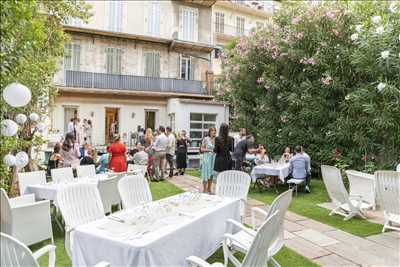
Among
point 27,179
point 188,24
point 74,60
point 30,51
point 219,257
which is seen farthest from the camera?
point 188,24

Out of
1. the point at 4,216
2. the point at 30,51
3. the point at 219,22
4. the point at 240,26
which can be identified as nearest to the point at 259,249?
the point at 4,216

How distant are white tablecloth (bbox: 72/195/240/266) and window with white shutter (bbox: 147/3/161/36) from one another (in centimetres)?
1853

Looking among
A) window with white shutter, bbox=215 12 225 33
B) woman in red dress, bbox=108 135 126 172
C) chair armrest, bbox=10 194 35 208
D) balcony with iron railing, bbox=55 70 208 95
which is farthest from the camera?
window with white shutter, bbox=215 12 225 33

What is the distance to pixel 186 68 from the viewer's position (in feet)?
71.4

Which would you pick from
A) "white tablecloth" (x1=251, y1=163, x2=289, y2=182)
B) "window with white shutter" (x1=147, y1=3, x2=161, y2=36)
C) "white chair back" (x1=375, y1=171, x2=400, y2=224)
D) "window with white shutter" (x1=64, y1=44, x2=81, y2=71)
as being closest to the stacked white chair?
"white chair back" (x1=375, y1=171, x2=400, y2=224)

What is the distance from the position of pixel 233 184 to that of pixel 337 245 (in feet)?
5.58

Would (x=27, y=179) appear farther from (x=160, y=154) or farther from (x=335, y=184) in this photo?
(x=335, y=184)

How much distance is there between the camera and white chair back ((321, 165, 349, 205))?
19.3 ft

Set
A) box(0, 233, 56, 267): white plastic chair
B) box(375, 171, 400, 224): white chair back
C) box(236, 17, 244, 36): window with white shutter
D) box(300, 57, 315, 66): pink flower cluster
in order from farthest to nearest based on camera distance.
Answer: box(236, 17, 244, 36): window with white shutter, box(300, 57, 315, 66): pink flower cluster, box(375, 171, 400, 224): white chair back, box(0, 233, 56, 267): white plastic chair

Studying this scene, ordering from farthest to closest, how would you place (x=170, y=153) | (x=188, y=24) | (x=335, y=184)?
(x=188, y=24)
(x=170, y=153)
(x=335, y=184)

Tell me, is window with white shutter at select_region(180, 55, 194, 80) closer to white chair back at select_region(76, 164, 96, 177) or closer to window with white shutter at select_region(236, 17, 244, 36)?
window with white shutter at select_region(236, 17, 244, 36)

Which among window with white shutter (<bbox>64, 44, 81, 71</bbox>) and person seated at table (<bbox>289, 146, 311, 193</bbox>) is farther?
window with white shutter (<bbox>64, 44, 81, 71</bbox>)

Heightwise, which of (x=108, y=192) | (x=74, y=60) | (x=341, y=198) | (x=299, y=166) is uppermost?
(x=74, y=60)

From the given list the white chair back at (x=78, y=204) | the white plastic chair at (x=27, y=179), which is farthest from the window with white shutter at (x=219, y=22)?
the white chair back at (x=78, y=204)
